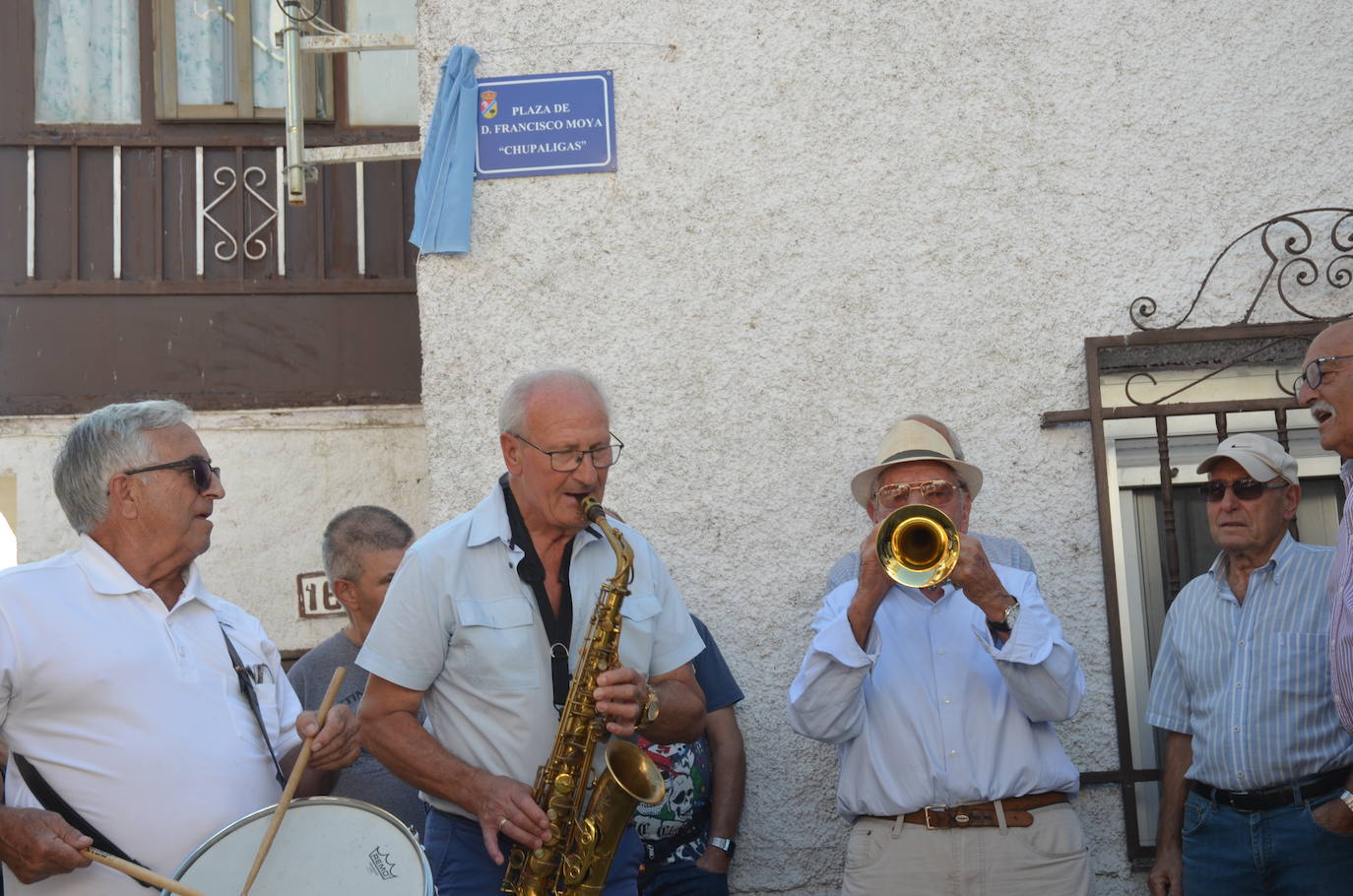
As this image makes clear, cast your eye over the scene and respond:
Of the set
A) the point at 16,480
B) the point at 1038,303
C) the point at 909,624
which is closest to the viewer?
the point at 909,624

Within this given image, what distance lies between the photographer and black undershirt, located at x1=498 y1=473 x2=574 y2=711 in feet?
11.3

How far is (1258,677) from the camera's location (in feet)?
13.6

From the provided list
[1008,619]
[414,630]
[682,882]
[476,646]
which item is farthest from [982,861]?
[414,630]

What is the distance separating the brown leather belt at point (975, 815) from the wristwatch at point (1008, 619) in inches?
20.3

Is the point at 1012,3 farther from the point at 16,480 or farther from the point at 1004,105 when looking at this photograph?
the point at 16,480

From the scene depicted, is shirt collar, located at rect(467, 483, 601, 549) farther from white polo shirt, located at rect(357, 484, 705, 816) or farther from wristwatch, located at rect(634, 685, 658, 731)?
wristwatch, located at rect(634, 685, 658, 731)

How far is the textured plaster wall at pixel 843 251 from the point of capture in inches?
193

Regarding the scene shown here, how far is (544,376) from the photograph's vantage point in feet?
11.8

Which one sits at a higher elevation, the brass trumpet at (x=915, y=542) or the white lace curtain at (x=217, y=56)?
the white lace curtain at (x=217, y=56)

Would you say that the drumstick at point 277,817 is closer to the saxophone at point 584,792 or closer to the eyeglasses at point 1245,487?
the saxophone at point 584,792

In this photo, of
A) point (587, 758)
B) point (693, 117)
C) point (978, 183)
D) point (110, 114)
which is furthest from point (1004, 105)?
point (110, 114)

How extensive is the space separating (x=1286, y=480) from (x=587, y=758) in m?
2.46

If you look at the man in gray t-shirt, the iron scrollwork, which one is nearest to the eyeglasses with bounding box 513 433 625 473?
the man in gray t-shirt

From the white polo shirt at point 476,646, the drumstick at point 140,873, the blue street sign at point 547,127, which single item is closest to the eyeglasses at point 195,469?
the white polo shirt at point 476,646
